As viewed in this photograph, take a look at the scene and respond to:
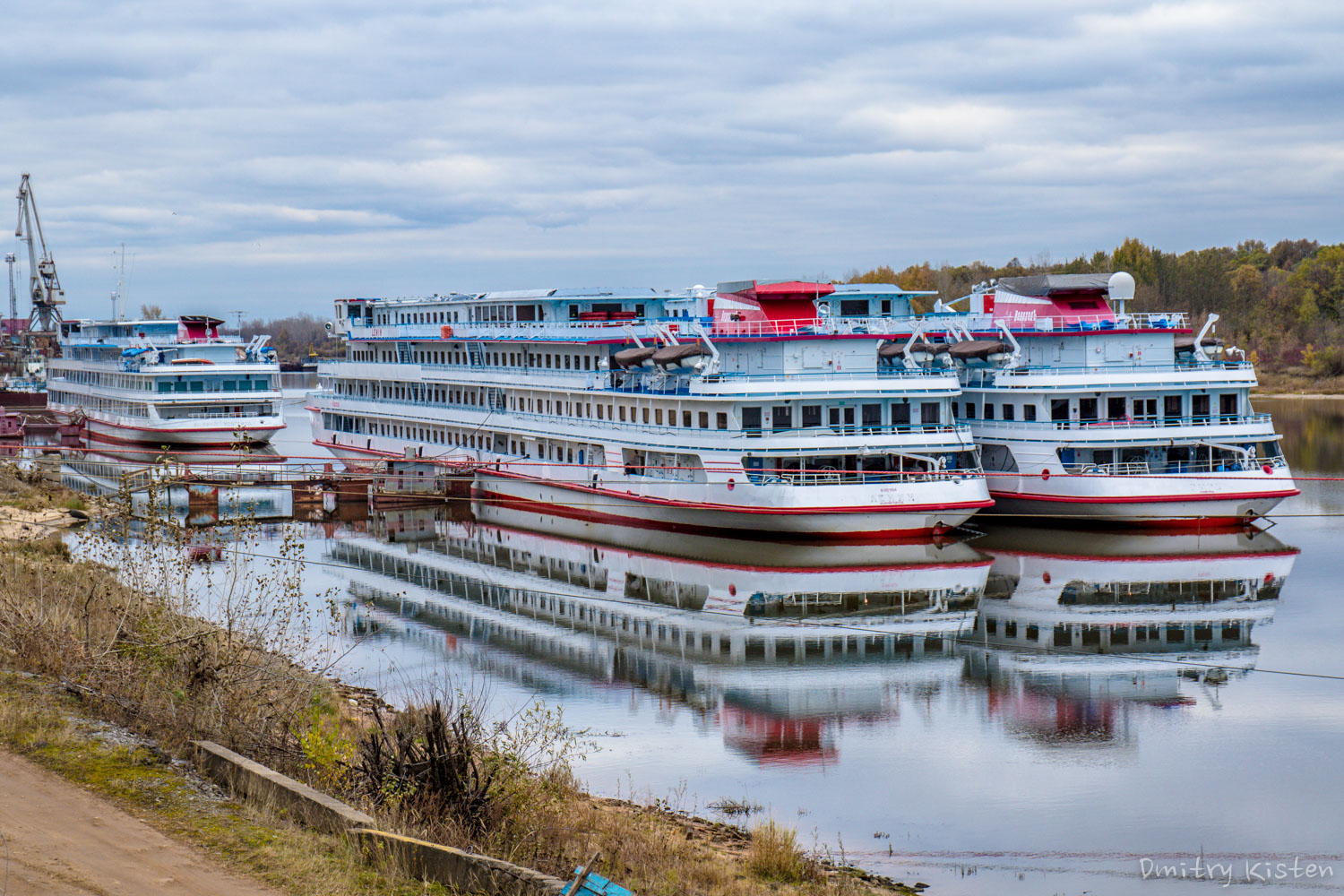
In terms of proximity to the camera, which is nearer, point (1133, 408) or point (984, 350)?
point (1133, 408)

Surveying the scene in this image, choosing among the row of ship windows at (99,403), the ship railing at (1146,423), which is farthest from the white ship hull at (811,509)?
the row of ship windows at (99,403)

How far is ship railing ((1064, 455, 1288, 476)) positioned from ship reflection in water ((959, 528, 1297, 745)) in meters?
2.02

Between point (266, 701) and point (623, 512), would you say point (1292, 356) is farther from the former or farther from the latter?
point (266, 701)

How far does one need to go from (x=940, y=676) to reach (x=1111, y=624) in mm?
6432

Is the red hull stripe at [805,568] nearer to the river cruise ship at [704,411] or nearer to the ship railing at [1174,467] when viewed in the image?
the river cruise ship at [704,411]

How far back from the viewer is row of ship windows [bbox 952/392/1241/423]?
139 feet

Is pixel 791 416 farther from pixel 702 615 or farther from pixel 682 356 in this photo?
pixel 702 615

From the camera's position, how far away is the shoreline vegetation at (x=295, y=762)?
13.5 m

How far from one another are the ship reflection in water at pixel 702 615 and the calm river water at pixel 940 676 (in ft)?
0.34

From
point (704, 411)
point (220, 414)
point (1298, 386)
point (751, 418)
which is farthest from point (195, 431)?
point (1298, 386)

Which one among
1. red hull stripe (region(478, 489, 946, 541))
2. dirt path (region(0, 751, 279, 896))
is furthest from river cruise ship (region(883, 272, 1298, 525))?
dirt path (region(0, 751, 279, 896))

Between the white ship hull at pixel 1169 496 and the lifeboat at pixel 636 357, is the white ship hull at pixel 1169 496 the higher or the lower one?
the lower one

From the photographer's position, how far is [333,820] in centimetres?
1345

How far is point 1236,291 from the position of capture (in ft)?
421
